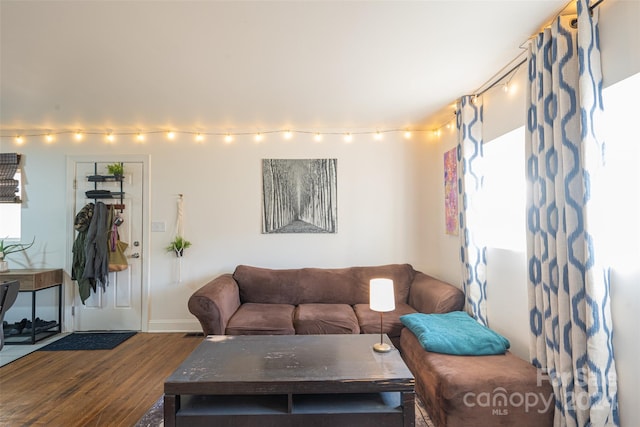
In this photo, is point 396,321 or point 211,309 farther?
point 396,321

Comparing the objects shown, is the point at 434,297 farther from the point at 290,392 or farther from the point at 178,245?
the point at 178,245

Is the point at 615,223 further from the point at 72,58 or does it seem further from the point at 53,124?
the point at 53,124

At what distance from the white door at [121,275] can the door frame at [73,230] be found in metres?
0.04

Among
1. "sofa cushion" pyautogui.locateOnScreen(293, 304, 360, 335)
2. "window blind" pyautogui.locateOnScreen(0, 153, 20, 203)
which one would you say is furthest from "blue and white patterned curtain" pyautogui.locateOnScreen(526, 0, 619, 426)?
"window blind" pyautogui.locateOnScreen(0, 153, 20, 203)

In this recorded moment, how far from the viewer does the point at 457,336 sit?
2.28 m

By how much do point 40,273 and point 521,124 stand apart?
4894 millimetres

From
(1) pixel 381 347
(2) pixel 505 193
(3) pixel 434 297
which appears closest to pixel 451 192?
(2) pixel 505 193

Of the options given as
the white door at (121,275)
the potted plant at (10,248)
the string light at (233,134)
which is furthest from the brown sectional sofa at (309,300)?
the potted plant at (10,248)

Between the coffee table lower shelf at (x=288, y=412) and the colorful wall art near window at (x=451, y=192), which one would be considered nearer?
the coffee table lower shelf at (x=288, y=412)

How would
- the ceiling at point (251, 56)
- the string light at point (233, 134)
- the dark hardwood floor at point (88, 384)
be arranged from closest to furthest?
the ceiling at point (251, 56) → the dark hardwood floor at point (88, 384) → the string light at point (233, 134)

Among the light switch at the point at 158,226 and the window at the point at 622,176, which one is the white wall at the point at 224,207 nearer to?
the light switch at the point at 158,226

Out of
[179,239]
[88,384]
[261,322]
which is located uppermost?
[179,239]

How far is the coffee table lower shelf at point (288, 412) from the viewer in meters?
1.62

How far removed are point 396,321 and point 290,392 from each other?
1545 millimetres
